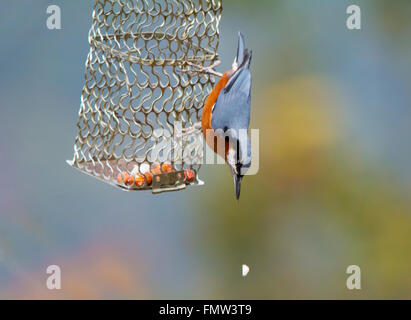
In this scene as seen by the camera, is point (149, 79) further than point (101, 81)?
No

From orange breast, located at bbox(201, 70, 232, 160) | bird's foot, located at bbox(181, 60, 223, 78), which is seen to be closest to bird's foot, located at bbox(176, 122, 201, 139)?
orange breast, located at bbox(201, 70, 232, 160)

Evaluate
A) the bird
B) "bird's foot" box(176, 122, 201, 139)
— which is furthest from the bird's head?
"bird's foot" box(176, 122, 201, 139)

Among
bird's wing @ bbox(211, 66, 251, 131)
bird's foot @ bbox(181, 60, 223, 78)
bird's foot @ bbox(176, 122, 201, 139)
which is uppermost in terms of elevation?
bird's foot @ bbox(181, 60, 223, 78)

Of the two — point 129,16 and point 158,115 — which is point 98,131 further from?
point 129,16

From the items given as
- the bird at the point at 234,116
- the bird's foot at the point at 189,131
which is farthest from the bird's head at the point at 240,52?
the bird's foot at the point at 189,131

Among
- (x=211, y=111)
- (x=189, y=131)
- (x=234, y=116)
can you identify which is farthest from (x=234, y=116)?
(x=189, y=131)

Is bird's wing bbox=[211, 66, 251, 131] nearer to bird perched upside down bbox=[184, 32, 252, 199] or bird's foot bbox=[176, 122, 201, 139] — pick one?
bird perched upside down bbox=[184, 32, 252, 199]

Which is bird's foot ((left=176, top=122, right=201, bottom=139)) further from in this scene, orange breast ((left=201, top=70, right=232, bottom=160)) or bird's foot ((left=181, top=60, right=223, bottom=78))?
bird's foot ((left=181, top=60, right=223, bottom=78))

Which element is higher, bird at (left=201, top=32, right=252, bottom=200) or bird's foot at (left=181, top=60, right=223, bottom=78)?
bird's foot at (left=181, top=60, right=223, bottom=78)

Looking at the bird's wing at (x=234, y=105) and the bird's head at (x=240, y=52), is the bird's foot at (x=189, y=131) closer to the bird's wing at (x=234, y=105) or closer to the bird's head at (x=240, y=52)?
the bird's wing at (x=234, y=105)

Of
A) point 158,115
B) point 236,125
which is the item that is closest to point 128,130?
point 158,115
